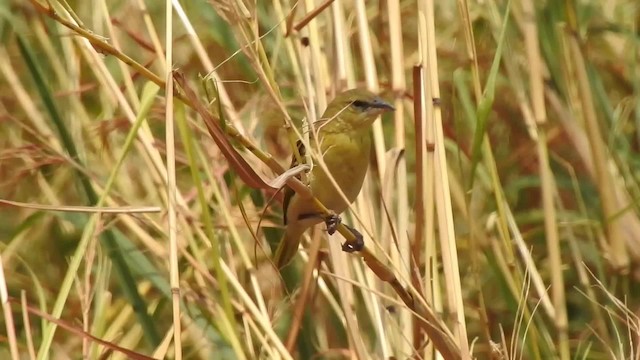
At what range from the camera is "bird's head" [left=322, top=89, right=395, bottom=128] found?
5.44 feet

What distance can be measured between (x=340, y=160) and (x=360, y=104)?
99 mm

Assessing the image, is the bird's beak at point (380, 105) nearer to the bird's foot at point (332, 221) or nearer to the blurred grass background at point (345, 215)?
the blurred grass background at point (345, 215)

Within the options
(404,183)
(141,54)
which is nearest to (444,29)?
(141,54)

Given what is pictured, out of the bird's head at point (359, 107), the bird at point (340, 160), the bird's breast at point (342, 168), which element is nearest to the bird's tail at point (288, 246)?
the bird at point (340, 160)

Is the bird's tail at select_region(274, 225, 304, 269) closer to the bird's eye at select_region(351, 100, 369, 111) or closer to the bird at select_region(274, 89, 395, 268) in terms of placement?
the bird at select_region(274, 89, 395, 268)

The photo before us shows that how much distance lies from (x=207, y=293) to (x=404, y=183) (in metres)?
0.43

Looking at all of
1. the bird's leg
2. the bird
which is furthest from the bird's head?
the bird's leg

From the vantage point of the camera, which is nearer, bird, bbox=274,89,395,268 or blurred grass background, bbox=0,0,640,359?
blurred grass background, bbox=0,0,640,359

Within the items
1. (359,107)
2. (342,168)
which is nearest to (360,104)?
(359,107)

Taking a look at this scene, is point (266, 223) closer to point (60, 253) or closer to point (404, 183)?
point (404, 183)

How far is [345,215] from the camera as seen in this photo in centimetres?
197

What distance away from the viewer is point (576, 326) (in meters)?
2.16

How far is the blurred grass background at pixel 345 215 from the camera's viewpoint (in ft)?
4.66

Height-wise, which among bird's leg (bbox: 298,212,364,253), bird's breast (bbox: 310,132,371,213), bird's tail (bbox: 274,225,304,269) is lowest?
bird's tail (bbox: 274,225,304,269)
